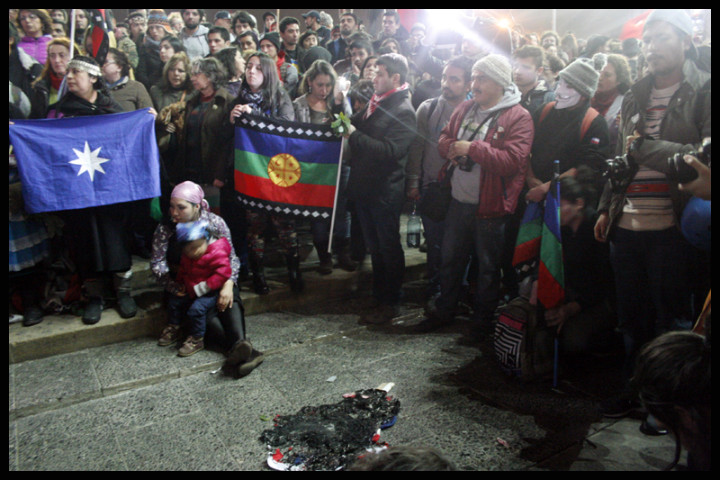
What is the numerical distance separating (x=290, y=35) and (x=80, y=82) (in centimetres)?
416

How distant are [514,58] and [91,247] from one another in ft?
13.6

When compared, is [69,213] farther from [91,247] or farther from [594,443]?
[594,443]

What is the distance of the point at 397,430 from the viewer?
298 centimetres

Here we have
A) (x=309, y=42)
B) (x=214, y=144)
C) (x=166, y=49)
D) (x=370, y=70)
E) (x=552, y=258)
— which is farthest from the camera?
(x=309, y=42)

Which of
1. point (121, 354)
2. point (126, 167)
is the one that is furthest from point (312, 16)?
point (121, 354)

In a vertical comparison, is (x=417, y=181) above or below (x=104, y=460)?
above

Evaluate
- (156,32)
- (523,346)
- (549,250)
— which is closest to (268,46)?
(156,32)

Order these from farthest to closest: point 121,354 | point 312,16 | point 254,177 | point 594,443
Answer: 1. point 312,16
2. point 254,177
3. point 121,354
4. point 594,443

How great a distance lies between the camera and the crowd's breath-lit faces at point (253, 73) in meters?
4.73

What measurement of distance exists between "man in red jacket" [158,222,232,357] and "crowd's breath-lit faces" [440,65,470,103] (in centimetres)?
242

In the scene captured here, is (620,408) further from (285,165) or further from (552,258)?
(285,165)

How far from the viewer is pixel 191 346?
4004 millimetres

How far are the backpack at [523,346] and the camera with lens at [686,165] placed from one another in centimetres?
142

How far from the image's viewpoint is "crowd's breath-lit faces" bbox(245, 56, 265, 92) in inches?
186
